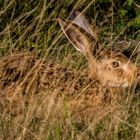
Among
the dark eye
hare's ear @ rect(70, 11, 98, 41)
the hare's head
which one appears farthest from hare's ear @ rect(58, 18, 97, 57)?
the dark eye

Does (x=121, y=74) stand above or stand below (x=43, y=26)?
below

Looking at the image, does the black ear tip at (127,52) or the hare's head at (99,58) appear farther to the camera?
the black ear tip at (127,52)

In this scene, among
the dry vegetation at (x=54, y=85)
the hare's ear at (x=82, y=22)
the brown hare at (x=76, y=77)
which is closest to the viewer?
the dry vegetation at (x=54, y=85)

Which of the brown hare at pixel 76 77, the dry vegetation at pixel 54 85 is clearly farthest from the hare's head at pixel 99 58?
the dry vegetation at pixel 54 85

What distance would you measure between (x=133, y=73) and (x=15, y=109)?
134 centimetres

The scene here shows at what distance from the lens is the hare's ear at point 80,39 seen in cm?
570

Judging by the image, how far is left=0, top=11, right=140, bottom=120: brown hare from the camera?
4.93 m

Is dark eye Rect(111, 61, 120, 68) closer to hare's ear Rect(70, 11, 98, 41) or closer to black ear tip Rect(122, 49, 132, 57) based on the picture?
black ear tip Rect(122, 49, 132, 57)

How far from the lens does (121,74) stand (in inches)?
228

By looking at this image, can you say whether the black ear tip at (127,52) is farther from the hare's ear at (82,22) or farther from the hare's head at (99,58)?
the hare's ear at (82,22)

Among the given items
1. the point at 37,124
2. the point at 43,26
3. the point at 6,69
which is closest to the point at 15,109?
the point at 37,124

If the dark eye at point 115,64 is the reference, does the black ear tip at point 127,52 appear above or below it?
above

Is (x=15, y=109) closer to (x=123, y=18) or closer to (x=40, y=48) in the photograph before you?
(x=40, y=48)

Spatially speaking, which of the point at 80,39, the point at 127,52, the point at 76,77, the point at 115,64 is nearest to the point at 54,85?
the point at 76,77
